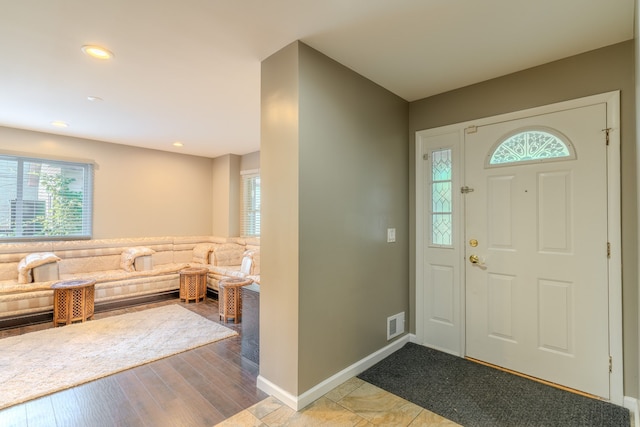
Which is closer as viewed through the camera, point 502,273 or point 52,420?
point 52,420

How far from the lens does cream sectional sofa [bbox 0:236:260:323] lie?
149 inches

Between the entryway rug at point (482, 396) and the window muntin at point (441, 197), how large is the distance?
1.12 m

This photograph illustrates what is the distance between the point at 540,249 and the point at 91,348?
13.9ft

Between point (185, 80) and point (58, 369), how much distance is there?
107 inches

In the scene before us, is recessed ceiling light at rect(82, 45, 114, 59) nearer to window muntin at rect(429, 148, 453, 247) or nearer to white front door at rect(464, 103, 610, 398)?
window muntin at rect(429, 148, 453, 247)

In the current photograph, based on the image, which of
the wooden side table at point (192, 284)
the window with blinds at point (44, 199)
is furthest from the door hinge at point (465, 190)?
the window with blinds at point (44, 199)

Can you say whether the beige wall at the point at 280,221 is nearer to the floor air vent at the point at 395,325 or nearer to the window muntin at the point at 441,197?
the floor air vent at the point at 395,325

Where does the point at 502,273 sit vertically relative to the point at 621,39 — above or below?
below

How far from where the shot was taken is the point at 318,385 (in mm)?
2209

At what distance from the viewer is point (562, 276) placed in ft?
7.61

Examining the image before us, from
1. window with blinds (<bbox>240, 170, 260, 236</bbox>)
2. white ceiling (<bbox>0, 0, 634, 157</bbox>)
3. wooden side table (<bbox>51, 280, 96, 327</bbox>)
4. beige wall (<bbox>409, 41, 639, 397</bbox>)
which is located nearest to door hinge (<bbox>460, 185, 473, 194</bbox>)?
beige wall (<bbox>409, 41, 639, 397</bbox>)

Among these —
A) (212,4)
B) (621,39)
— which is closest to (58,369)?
(212,4)

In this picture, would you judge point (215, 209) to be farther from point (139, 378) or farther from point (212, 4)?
point (212, 4)

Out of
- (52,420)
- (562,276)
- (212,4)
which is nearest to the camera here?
(212,4)
